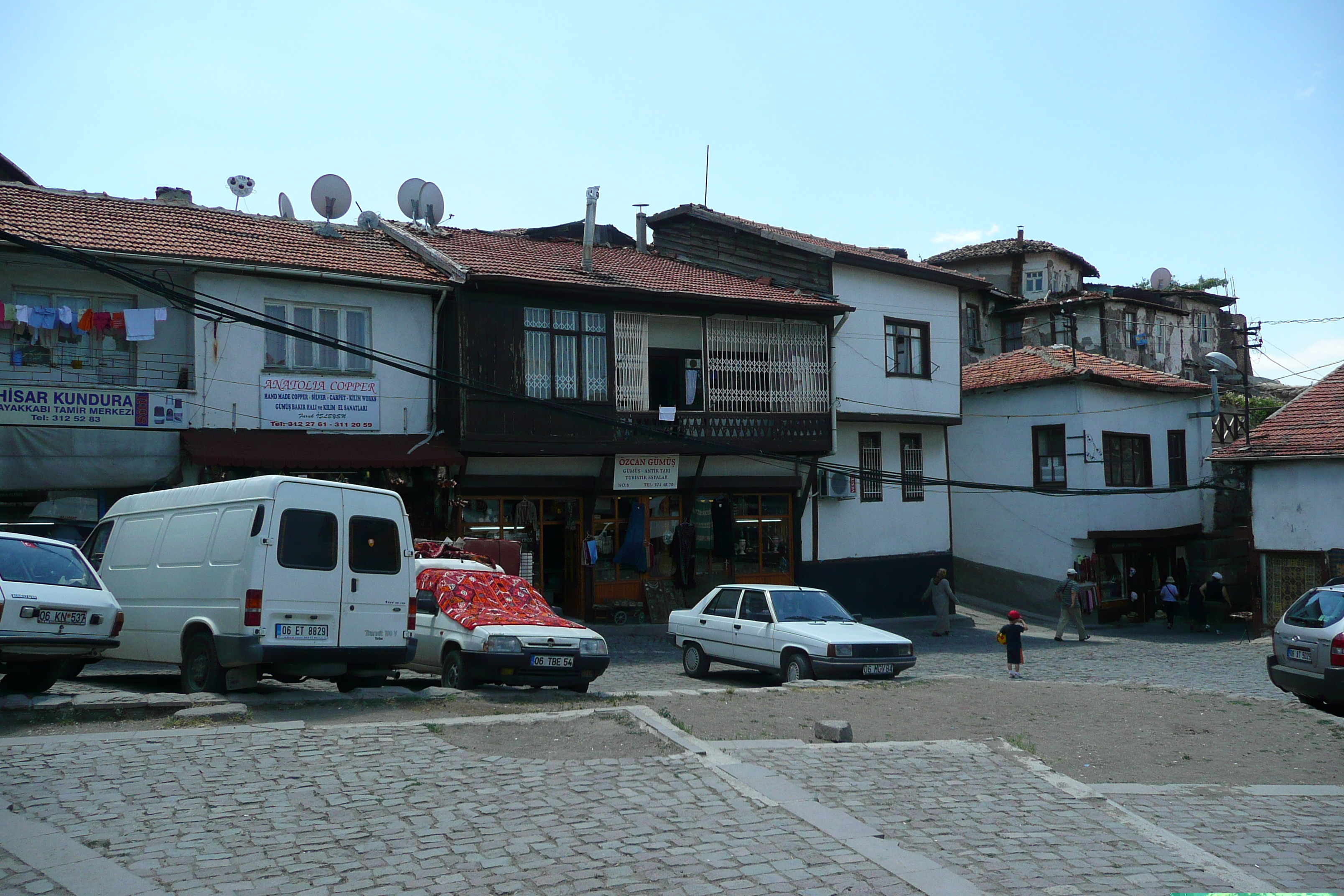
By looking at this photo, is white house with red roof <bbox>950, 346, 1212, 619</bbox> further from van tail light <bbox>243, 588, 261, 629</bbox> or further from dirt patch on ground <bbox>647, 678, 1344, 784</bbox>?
van tail light <bbox>243, 588, 261, 629</bbox>

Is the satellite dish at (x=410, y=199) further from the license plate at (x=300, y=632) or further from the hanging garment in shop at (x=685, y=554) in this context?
the license plate at (x=300, y=632)

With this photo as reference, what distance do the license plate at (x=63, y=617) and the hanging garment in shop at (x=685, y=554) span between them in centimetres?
1438

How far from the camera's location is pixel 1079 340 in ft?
137

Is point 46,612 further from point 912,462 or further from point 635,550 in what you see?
point 912,462

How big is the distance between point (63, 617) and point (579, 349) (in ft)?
43.3

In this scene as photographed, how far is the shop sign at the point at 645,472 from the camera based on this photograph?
75.0 feet

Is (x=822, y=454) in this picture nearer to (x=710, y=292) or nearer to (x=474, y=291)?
(x=710, y=292)

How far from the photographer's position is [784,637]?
1528 cm

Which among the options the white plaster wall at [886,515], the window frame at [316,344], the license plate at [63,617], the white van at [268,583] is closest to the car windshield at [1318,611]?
the white van at [268,583]

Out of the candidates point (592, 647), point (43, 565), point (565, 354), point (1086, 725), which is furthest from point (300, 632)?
point (565, 354)

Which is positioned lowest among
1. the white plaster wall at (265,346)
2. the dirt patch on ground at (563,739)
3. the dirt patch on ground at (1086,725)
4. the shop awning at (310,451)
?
the dirt patch on ground at (1086,725)

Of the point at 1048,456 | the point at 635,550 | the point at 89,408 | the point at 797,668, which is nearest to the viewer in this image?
the point at 797,668

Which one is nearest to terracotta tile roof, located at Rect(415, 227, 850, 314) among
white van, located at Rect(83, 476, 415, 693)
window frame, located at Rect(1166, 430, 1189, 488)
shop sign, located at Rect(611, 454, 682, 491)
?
shop sign, located at Rect(611, 454, 682, 491)

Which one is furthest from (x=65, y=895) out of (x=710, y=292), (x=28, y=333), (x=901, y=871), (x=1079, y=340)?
(x=1079, y=340)
